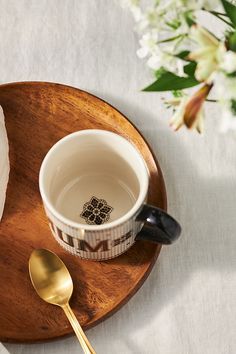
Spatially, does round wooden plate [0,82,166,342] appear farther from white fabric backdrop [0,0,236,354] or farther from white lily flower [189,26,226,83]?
white lily flower [189,26,226,83]

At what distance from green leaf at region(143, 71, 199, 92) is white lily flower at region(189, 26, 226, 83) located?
71mm

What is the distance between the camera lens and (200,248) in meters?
0.66

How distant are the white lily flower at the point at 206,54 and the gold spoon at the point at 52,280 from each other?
0.28m

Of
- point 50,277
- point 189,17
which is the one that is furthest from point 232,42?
point 50,277

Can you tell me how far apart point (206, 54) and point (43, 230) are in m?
0.30

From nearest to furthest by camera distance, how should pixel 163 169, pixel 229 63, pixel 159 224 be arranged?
pixel 229 63 → pixel 159 224 → pixel 163 169

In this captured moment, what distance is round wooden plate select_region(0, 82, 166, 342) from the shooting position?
0.58 metres

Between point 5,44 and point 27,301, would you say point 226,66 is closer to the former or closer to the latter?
point 27,301

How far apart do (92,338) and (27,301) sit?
0.07 m

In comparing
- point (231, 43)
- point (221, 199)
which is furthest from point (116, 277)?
point (231, 43)

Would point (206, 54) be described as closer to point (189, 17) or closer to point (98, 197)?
point (189, 17)

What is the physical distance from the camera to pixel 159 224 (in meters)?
0.55

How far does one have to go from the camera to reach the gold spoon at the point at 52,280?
23.0 inches

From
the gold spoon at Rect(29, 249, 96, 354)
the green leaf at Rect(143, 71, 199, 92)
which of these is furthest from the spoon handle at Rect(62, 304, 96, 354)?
the green leaf at Rect(143, 71, 199, 92)
